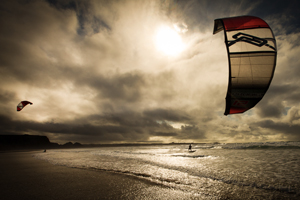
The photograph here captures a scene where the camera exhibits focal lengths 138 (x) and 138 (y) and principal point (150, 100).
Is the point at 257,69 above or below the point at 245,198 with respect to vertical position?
above

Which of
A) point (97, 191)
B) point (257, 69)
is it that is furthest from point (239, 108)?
point (97, 191)

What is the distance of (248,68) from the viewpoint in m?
3.81

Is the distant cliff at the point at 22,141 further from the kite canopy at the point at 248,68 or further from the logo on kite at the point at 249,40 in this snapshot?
the logo on kite at the point at 249,40

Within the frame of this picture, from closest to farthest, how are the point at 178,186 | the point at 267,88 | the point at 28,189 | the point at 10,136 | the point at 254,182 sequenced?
the point at 267,88 → the point at 28,189 → the point at 178,186 → the point at 254,182 → the point at 10,136

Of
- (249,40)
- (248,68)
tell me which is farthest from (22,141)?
(249,40)

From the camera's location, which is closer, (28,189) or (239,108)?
(239,108)

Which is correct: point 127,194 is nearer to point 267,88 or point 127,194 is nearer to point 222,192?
point 222,192

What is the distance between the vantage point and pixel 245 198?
14.2 feet

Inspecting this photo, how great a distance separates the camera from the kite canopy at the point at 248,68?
3.70m

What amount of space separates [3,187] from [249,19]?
1057 centimetres

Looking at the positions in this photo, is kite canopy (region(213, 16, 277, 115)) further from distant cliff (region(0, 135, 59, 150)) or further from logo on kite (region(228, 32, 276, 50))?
distant cliff (region(0, 135, 59, 150))

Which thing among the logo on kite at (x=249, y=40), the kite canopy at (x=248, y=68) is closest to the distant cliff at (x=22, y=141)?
the kite canopy at (x=248, y=68)

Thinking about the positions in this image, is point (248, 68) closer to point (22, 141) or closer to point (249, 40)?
point (249, 40)

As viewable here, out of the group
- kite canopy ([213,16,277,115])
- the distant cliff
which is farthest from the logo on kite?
the distant cliff
